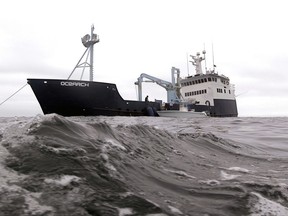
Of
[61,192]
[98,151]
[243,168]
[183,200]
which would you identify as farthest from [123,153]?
Answer: [243,168]

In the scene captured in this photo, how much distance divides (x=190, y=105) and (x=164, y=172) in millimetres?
32177

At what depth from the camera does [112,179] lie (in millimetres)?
2426

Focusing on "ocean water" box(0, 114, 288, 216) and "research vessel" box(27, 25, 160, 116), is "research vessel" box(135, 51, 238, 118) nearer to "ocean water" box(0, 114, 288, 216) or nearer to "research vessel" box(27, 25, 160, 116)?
"research vessel" box(27, 25, 160, 116)

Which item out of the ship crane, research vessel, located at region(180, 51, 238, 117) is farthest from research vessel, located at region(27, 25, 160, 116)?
research vessel, located at region(180, 51, 238, 117)

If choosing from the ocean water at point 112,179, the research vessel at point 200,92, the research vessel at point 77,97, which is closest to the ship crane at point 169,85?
the research vessel at point 200,92

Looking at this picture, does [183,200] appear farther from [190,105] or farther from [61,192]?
[190,105]

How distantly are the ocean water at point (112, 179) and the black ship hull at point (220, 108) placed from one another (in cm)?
3158

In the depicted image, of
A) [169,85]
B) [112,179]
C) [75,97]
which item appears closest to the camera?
[112,179]

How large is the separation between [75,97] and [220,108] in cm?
2240

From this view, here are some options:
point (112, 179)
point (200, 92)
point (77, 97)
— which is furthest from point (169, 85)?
point (112, 179)

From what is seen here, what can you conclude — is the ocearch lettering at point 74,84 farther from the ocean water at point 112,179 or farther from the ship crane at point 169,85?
the ocean water at point 112,179

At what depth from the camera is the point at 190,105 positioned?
34875 millimetres

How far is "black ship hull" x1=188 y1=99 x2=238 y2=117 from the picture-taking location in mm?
36531

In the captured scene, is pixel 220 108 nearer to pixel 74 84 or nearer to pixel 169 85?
pixel 169 85
